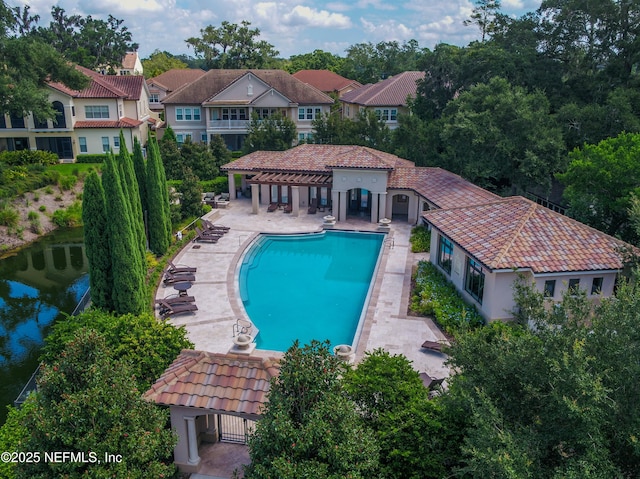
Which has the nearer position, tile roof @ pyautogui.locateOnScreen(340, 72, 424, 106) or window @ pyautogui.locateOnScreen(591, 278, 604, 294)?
window @ pyautogui.locateOnScreen(591, 278, 604, 294)

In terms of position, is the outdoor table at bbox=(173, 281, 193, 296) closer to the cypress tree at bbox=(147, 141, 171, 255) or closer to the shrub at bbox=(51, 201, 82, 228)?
the cypress tree at bbox=(147, 141, 171, 255)

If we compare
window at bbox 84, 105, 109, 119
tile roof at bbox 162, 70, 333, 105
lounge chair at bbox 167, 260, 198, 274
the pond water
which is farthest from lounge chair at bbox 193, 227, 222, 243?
tile roof at bbox 162, 70, 333, 105

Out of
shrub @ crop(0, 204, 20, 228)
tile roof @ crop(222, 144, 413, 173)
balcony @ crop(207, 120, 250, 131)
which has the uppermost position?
balcony @ crop(207, 120, 250, 131)

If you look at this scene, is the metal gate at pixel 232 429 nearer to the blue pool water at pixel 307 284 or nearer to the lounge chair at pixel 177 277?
the blue pool water at pixel 307 284

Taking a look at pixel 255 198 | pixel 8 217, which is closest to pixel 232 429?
pixel 255 198

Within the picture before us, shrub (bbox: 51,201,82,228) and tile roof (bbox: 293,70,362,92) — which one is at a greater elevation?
tile roof (bbox: 293,70,362,92)

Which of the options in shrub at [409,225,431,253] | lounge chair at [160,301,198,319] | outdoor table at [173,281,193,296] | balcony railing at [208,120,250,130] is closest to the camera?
lounge chair at [160,301,198,319]

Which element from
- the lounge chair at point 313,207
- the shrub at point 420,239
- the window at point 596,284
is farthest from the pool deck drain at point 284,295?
the window at point 596,284
